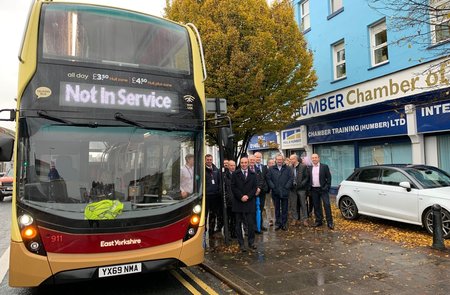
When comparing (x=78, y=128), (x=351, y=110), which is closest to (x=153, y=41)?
(x=78, y=128)

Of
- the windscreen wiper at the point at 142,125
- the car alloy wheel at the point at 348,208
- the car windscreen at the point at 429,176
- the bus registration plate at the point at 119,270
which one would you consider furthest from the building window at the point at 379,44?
the bus registration plate at the point at 119,270

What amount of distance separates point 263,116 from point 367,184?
4.56 meters

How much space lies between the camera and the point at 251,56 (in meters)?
11.9

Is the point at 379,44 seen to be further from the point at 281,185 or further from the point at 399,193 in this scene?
the point at 281,185

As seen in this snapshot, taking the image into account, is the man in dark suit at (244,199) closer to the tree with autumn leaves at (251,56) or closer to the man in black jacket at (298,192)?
the man in black jacket at (298,192)

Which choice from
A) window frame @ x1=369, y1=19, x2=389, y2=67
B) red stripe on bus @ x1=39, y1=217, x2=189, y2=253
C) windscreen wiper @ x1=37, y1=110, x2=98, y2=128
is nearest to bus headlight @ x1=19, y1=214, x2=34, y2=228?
red stripe on bus @ x1=39, y1=217, x2=189, y2=253

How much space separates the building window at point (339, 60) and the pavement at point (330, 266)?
904cm

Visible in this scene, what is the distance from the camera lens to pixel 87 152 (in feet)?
15.5

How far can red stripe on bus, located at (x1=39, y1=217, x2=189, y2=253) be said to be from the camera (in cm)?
443

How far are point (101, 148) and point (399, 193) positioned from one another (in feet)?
22.6

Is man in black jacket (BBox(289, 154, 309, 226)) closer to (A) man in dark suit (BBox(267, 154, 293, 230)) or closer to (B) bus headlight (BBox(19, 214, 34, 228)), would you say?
(A) man in dark suit (BBox(267, 154, 293, 230))

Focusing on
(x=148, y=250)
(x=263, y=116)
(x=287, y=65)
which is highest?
(x=287, y=65)

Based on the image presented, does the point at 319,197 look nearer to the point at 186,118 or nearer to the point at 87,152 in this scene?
the point at 186,118

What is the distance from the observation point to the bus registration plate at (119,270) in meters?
4.59
